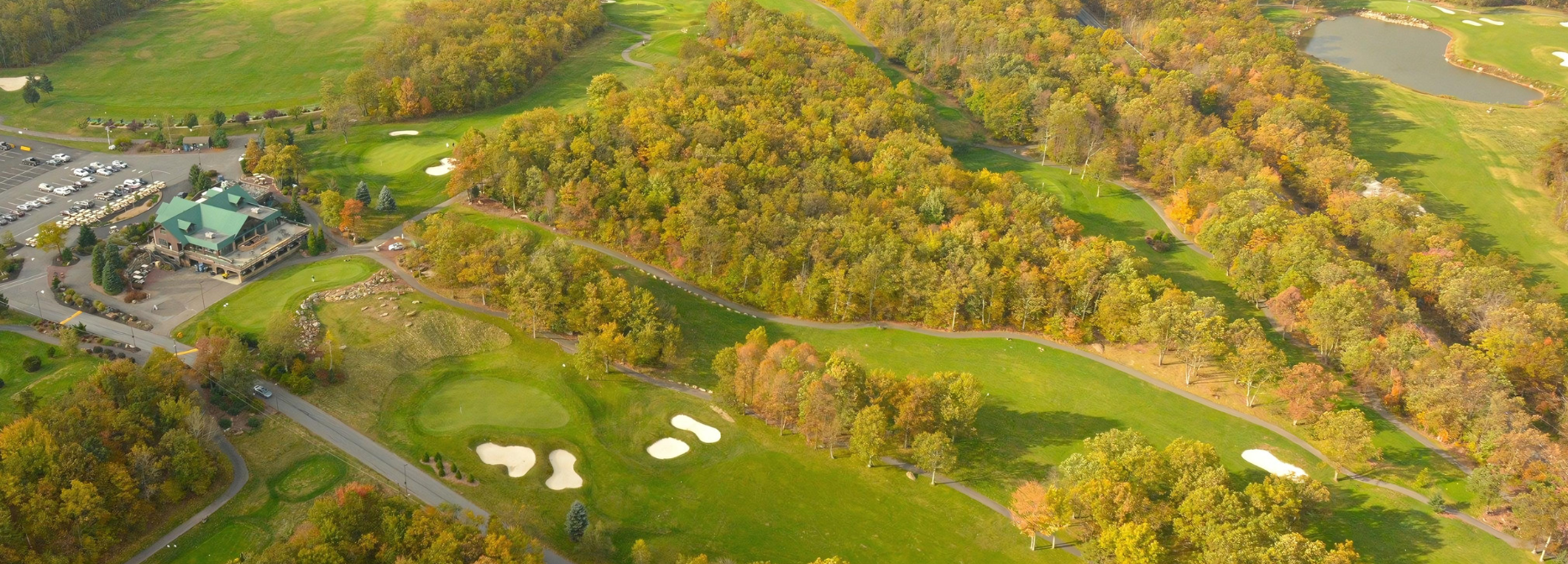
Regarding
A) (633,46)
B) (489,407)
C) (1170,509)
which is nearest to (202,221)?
(489,407)

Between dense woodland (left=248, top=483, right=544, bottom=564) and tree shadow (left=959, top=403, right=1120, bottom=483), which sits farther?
tree shadow (left=959, top=403, right=1120, bottom=483)

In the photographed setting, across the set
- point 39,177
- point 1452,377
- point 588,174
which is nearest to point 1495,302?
point 1452,377

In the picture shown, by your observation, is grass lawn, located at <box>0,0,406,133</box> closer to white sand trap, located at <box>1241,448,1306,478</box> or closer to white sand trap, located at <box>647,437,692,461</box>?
white sand trap, located at <box>647,437,692,461</box>

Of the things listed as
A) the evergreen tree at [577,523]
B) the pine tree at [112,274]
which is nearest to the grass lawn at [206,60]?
the pine tree at [112,274]

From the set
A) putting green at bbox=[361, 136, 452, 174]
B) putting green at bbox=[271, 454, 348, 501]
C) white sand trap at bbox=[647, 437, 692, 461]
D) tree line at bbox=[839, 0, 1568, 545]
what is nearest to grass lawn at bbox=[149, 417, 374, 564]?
putting green at bbox=[271, 454, 348, 501]

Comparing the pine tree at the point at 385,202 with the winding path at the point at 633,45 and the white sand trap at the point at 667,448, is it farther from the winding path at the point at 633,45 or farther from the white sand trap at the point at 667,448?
the winding path at the point at 633,45

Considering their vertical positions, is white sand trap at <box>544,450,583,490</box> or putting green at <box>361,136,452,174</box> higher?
putting green at <box>361,136,452,174</box>
